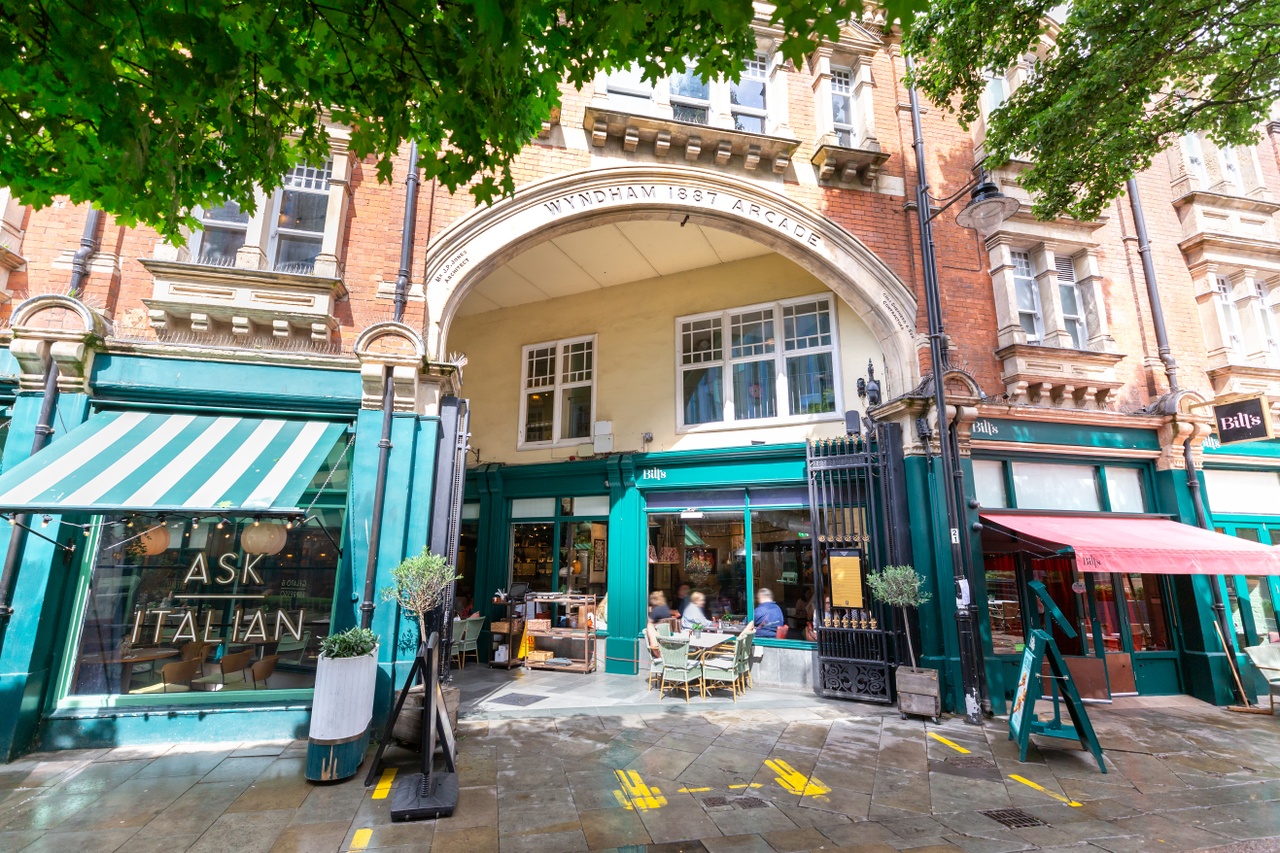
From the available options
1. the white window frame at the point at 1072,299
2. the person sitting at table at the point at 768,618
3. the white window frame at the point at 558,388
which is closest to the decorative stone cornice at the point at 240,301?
the white window frame at the point at 558,388

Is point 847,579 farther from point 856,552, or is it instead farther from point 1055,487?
point 1055,487

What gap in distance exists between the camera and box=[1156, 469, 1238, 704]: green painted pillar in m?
9.08

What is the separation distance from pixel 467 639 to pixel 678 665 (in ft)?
13.7

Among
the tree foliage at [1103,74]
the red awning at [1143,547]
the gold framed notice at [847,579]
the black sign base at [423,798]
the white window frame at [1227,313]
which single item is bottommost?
the black sign base at [423,798]

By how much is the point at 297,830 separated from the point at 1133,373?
13.0 meters

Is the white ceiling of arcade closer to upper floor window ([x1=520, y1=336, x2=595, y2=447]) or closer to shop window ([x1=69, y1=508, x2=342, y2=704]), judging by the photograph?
upper floor window ([x1=520, y1=336, x2=595, y2=447])

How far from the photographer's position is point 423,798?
4898 millimetres

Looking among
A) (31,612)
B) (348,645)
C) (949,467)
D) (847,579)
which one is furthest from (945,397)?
(31,612)

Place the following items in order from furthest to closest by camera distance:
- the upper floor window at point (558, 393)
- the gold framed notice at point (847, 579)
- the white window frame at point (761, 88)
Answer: the upper floor window at point (558, 393) < the white window frame at point (761, 88) < the gold framed notice at point (847, 579)

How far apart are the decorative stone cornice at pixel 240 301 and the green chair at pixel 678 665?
6471 mm

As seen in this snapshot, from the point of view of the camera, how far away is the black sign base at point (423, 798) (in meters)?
4.72

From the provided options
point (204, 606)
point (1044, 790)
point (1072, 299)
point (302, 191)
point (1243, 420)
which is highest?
point (302, 191)

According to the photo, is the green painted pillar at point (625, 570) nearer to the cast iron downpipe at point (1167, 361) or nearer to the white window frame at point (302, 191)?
the white window frame at point (302, 191)

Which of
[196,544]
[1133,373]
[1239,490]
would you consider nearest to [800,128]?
[1133,373]
